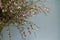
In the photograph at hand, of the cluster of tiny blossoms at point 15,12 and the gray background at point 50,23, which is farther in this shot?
the gray background at point 50,23

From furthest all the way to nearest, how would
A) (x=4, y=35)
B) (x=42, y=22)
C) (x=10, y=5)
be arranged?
(x=42, y=22), (x=4, y=35), (x=10, y=5)

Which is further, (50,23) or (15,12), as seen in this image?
(50,23)

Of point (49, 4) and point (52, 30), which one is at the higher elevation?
point (49, 4)

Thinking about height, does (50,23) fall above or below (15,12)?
above

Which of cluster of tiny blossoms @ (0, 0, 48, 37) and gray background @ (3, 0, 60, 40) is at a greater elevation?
gray background @ (3, 0, 60, 40)

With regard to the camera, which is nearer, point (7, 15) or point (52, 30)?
point (7, 15)

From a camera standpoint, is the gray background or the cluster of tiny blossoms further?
the gray background

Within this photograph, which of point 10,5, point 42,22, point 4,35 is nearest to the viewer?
point 10,5

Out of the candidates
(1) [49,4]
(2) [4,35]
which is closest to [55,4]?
(1) [49,4]

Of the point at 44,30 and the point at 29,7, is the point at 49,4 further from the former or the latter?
the point at 29,7

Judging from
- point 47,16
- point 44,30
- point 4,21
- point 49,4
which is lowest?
point 4,21

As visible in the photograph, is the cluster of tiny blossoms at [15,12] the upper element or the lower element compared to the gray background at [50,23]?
lower
